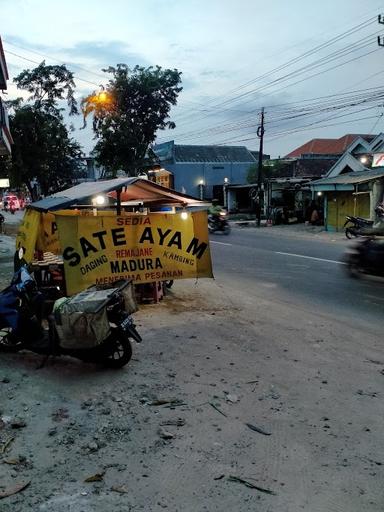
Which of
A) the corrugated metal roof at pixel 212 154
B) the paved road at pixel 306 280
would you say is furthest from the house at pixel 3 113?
the corrugated metal roof at pixel 212 154

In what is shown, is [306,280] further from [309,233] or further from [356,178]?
[356,178]

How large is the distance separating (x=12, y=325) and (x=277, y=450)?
355 centimetres

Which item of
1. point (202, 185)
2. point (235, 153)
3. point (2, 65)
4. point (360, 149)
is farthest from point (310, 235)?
point (235, 153)

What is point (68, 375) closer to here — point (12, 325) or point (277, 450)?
point (12, 325)

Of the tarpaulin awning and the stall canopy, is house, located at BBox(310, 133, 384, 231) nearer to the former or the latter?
the tarpaulin awning

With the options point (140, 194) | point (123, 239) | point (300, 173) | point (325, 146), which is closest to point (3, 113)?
point (140, 194)

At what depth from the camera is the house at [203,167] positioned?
51.1 metres

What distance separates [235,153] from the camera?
184 ft

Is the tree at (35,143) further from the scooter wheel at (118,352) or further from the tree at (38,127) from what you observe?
the scooter wheel at (118,352)

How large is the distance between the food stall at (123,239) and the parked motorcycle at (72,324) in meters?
1.28

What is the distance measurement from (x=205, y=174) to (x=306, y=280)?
136 feet

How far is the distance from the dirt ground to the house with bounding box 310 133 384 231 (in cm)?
1953

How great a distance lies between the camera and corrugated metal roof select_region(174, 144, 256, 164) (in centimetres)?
5234

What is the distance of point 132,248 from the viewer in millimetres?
8078
